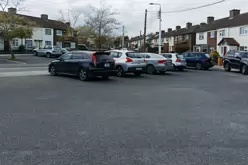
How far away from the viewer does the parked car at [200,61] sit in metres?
25.2

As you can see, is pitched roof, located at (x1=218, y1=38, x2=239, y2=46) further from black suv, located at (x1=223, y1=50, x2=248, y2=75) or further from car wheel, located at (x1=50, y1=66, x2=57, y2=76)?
car wheel, located at (x1=50, y1=66, x2=57, y2=76)

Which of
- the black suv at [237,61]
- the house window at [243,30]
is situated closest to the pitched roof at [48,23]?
the house window at [243,30]

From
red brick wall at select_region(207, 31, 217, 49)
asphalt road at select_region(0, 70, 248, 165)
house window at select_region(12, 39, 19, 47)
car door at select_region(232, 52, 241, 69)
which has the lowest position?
asphalt road at select_region(0, 70, 248, 165)

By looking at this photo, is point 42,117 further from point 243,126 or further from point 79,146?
point 243,126

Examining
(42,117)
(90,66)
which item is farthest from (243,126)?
(90,66)

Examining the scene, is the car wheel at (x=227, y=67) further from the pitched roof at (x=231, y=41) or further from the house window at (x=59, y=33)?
the house window at (x=59, y=33)

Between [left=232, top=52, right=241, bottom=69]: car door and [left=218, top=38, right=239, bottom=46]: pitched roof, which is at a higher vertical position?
[left=218, top=38, right=239, bottom=46]: pitched roof

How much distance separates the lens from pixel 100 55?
14375 mm

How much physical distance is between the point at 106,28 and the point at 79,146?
3340cm

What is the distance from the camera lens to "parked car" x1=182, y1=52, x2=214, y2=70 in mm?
25203

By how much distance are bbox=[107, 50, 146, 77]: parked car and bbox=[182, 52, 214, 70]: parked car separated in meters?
10.2

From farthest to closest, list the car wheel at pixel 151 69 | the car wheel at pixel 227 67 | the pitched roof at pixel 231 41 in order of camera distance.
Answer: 1. the pitched roof at pixel 231 41
2. the car wheel at pixel 227 67
3. the car wheel at pixel 151 69

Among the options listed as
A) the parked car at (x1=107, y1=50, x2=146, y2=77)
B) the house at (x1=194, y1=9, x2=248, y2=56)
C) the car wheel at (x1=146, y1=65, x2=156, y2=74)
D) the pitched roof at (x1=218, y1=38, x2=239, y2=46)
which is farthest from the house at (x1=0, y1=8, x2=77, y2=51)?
the parked car at (x1=107, y1=50, x2=146, y2=77)

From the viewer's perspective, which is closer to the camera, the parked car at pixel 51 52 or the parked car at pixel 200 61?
the parked car at pixel 200 61
